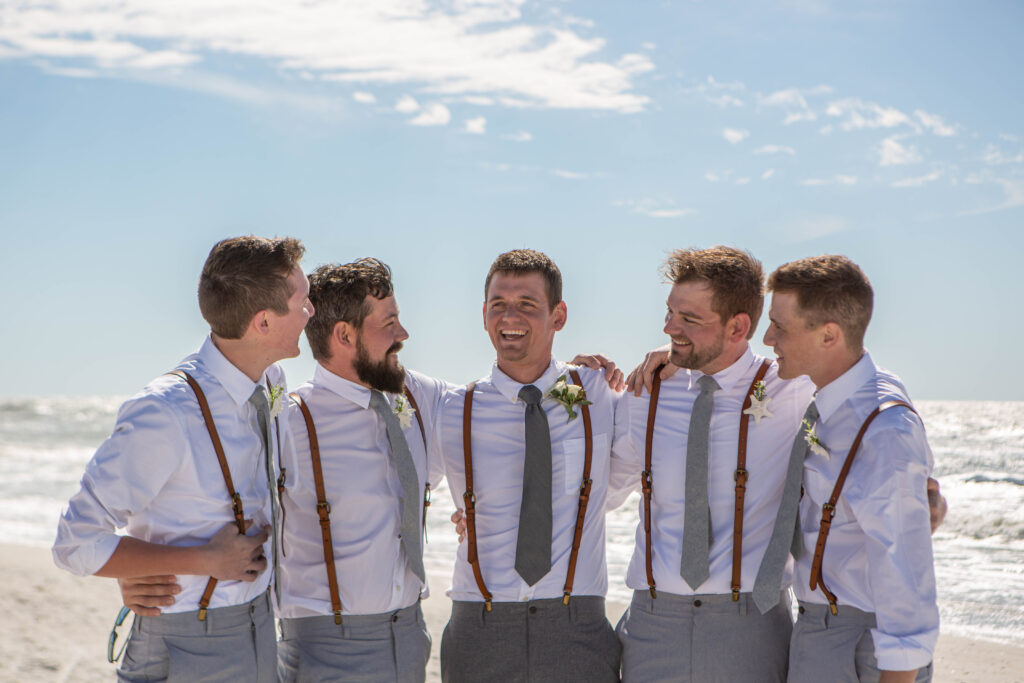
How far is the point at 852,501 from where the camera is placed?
2.71 metres

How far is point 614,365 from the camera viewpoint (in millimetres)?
3740

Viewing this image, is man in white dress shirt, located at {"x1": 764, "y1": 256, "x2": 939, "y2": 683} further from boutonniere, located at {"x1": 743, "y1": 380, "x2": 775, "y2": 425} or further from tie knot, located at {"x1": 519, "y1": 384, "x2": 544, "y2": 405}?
tie knot, located at {"x1": 519, "y1": 384, "x2": 544, "y2": 405}

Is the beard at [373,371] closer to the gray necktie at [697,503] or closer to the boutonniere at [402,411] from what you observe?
the boutonniere at [402,411]

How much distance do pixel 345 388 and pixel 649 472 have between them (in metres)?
1.20

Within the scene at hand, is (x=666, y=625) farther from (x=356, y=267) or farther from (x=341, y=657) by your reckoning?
(x=356, y=267)

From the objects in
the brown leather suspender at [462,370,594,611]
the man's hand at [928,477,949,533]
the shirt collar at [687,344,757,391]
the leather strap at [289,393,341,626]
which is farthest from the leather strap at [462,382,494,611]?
the man's hand at [928,477,949,533]

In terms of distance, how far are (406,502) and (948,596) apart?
300 inches

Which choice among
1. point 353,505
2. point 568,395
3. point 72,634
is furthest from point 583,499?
point 72,634

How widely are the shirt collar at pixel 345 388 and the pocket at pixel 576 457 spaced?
80 centimetres

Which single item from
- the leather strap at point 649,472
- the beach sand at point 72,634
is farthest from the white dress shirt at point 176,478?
the beach sand at point 72,634

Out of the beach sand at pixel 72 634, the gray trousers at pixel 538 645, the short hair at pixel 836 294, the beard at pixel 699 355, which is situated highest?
the short hair at pixel 836 294

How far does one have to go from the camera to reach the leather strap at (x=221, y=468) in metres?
2.66

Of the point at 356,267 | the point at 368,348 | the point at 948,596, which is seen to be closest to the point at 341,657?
the point at 368,348

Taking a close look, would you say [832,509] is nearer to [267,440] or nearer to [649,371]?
[649,371]
